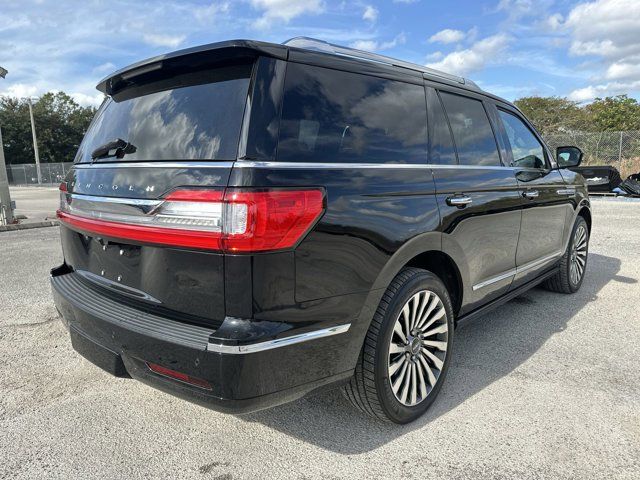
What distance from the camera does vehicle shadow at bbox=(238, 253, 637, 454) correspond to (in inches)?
102

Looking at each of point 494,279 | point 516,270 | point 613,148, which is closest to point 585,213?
point 516,270

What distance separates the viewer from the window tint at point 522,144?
12.8ft

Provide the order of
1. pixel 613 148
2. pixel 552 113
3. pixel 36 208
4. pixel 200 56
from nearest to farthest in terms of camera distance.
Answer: pixel 200 56 < pixel 36 208 < pixel 613 148 < pixel 552 113

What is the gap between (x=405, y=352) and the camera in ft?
8.60

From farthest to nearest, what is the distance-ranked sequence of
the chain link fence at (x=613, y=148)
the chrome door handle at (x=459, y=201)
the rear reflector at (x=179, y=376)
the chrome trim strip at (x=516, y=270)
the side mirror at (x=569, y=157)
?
the chain link fence at (x=613, y=148) → the side mirror at (x=569, y=157) → the chrome trim strip at (x=516, y=270) → the chrome door handle at (x=459, y=201) → the rear reflector at (x=179, y=376)

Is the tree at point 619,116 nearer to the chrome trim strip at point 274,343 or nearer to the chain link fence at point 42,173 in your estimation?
the chrome trim strip at point 274,343

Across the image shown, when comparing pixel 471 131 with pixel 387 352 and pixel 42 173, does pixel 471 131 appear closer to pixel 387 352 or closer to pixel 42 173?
pixel 387 352

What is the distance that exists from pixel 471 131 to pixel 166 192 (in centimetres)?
221

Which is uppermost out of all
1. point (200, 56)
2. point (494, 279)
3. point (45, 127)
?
point (45, 127)

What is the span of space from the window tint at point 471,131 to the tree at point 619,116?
31.7 m

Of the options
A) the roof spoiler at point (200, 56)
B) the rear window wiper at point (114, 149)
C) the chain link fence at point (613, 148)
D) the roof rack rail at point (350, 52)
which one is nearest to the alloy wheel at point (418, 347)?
the roof rack rail at point (350, 52)

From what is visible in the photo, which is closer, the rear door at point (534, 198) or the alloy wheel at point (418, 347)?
the alloy wheel at point (418, 347)

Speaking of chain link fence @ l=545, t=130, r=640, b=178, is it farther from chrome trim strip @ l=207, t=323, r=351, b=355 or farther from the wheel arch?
chrome trim strip @ l=207, t=323, r=351, b=355

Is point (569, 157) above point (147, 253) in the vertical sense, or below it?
Result: above
